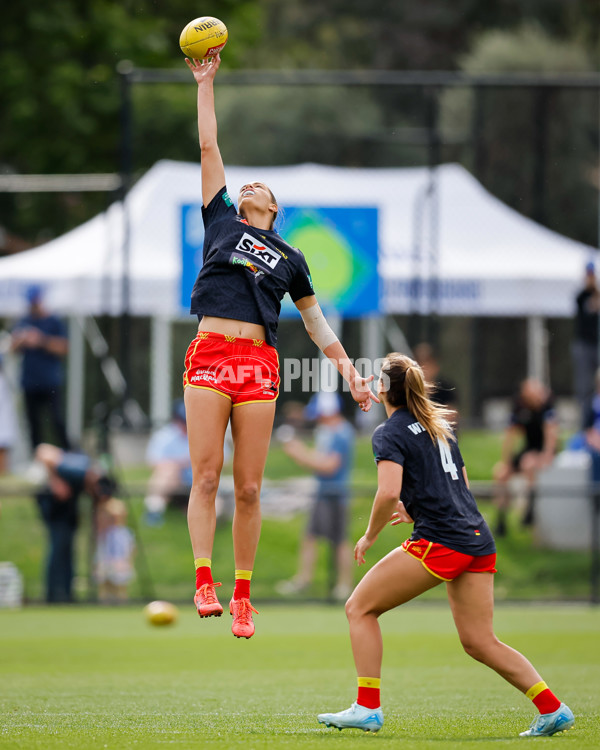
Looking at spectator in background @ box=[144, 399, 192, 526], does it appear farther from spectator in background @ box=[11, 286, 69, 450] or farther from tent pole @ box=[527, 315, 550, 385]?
tent pole @ box=[527, 315, 550, 385]

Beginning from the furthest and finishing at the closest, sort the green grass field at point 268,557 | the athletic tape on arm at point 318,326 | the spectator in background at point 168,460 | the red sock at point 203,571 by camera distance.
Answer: the spectator in background at point 168,460, the green grass field at point 268,557, the athletic tape on arm at point 318,326, the red sock at point 203,571

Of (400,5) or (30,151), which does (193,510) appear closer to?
(30,151)

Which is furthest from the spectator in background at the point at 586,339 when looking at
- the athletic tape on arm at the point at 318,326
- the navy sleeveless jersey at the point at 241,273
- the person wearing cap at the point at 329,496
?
the navy sleeveless jersey at the point at 241,273

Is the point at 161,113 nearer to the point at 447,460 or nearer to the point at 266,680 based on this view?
the point at 266,680

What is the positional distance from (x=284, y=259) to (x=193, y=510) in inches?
54.9

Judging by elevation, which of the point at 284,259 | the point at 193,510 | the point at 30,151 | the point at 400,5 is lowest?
the point at 193,510

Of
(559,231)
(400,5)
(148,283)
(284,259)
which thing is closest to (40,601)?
(148,283)

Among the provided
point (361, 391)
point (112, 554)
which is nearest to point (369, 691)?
point (361, 391)

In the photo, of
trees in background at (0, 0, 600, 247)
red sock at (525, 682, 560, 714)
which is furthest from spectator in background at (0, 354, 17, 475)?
red sock at (525, 682, 560, 714)

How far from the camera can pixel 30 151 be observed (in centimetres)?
2550

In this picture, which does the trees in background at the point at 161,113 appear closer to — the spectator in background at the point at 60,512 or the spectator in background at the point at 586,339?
the spectator in background at the point at 586,339

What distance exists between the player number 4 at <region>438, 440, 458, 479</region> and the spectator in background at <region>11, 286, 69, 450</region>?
9379 mm

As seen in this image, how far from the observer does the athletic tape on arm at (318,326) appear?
6.68 m

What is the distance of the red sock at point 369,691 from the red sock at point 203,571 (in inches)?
37.7
